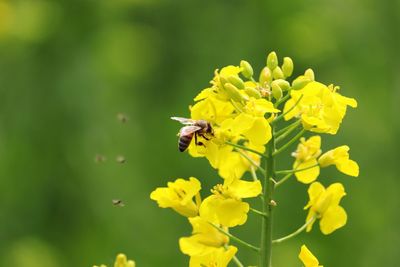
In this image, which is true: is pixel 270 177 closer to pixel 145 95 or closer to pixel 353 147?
pixel 353 147

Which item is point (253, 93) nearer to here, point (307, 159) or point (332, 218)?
point (307, 159)

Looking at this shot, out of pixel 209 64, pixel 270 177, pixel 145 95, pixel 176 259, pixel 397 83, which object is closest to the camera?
pixel 270 177

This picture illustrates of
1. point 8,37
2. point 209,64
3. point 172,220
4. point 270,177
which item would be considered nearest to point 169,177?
point 172,220

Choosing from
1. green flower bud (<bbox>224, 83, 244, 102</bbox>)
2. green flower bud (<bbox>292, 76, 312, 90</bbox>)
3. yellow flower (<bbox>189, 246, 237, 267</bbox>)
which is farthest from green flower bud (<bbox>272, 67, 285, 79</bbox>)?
yellow flower (<bbox>189, 246, 237, 267</bbox>)

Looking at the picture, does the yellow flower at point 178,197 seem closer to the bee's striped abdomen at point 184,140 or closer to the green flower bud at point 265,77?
the bee's striped abdomen at point 184,140

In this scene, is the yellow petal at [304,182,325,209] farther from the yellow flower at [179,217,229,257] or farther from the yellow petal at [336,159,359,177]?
the yellow flower at [179,217,229,257]

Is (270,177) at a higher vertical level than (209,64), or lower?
higher
